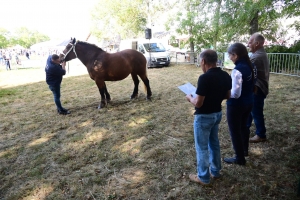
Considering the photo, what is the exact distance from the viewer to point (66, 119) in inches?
200

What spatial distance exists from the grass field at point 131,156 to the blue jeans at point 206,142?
19 centimetres


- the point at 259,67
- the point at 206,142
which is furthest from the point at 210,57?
the point at 259,67

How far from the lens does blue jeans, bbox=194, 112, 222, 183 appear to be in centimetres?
213

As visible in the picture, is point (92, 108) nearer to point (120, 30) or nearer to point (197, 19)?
point (197, 19)

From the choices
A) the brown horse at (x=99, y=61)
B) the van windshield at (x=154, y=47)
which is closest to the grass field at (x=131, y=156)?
the brown horse at (x=99, y=61)

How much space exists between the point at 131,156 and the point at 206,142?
1.44 meters

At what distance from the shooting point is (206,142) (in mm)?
2215

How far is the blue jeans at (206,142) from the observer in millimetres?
2127

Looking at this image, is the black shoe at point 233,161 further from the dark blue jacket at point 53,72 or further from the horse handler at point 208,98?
the dark blue jacket at point 53,72

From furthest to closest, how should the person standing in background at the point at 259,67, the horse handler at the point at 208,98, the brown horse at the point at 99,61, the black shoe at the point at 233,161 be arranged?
the brown horse at the point at 99,61, the person standing in background at the point at 259,67, the black shoe at the point at 233,161, the horse handler at the point at 208,98

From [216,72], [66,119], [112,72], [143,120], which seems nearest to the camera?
[216,72]

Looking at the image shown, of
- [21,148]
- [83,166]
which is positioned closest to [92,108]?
[21,148]

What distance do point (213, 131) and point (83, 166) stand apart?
1956 mm

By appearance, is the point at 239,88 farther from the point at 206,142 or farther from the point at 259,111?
the point at 259,111
